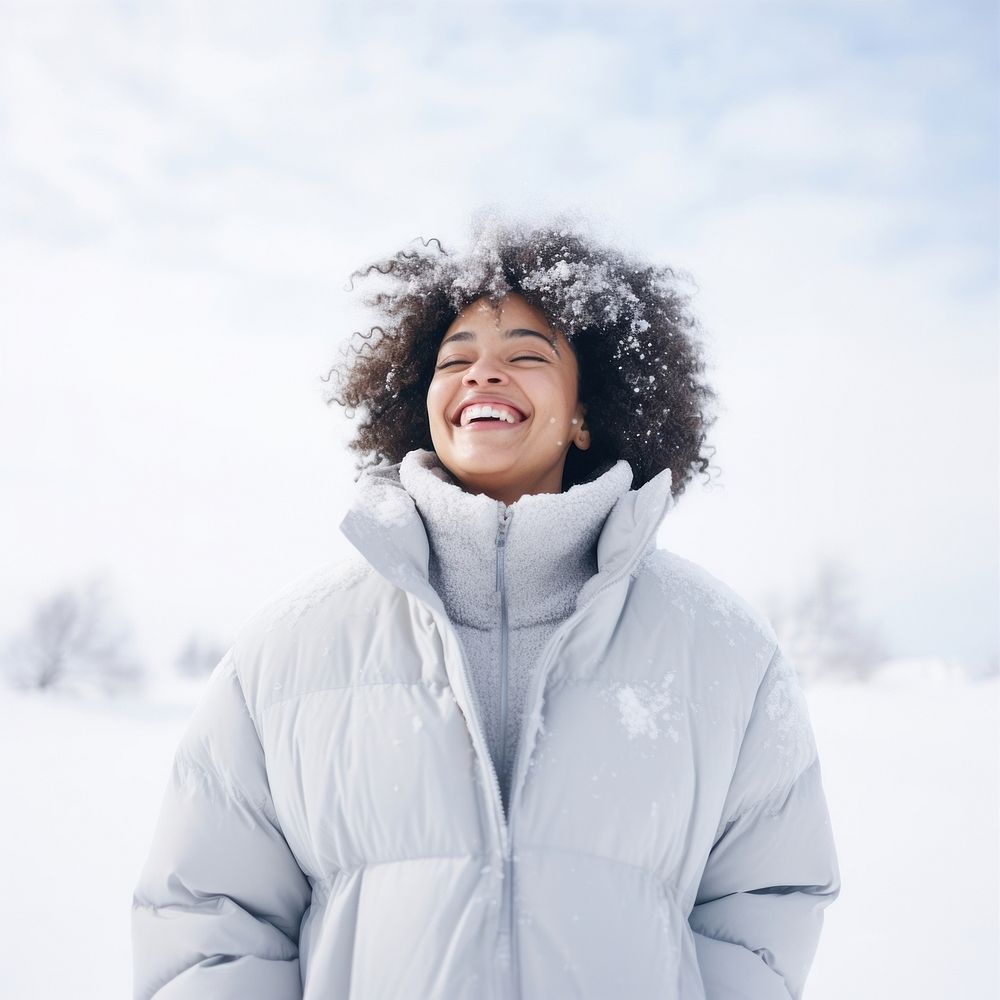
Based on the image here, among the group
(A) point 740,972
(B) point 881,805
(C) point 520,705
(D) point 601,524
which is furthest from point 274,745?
(B) point 881,805

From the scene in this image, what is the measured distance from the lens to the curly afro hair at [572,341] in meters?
2.00

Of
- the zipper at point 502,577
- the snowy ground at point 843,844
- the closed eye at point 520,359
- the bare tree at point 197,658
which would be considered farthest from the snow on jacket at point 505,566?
the bare tree at point 197,658

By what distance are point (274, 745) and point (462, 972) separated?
1.56 feet

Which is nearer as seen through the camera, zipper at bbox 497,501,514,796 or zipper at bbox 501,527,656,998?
zipper at bbox 501,527,656,998

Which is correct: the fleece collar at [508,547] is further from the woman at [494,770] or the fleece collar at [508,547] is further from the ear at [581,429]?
the ear at [581,429]

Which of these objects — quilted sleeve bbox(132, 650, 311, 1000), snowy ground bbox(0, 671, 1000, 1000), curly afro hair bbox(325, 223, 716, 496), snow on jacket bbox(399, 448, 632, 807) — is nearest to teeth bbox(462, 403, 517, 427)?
snow on jacket bbox(399, 448, 632, 807)

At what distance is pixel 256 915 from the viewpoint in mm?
1533

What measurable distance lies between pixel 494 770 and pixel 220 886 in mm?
506

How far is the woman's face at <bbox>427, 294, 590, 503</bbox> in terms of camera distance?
1.79m

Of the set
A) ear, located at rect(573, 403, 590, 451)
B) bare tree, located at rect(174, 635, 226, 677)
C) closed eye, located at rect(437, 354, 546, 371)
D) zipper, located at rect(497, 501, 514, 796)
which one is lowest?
bare tree, located at rect(174, 635, 226, 677)

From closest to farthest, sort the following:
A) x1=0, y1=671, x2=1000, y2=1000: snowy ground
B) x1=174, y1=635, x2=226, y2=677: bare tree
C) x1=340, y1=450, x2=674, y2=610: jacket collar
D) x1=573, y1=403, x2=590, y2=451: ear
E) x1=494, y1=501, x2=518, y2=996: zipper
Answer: x1=494, y1=501, x2=518, y2=996: zipper
x1=340, y1=450, x2=674, y2=610: jacket collar
x1=573, y1=403, x2=590, y2=451: ear
x1=0, y1=671, x2=1000, y2=1000: snowy ground
x1=174, y1=635, x2=226, y2=677: bare tree

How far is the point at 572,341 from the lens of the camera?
2.09 meters

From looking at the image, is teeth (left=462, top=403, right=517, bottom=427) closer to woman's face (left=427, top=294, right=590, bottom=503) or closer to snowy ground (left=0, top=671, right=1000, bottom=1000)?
woman's face (left=427, top=294, right=590, bottom=503)

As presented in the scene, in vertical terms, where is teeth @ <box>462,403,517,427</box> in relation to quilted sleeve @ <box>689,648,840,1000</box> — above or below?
above
